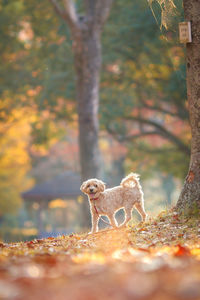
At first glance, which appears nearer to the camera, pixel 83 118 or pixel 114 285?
pixel 114 285

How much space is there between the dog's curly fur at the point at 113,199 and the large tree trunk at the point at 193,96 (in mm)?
839

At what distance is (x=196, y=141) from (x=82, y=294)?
5.61 meters

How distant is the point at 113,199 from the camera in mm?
8375

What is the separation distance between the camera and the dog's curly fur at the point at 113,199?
8.24 metres

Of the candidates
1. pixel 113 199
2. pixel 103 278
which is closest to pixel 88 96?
pixel 113 199

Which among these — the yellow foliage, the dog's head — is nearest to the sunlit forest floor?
the dog's head

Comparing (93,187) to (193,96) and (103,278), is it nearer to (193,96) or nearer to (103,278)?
(193,96)

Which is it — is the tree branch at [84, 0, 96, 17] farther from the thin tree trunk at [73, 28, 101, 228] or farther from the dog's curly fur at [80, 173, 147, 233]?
the dog's curly fur at [80, 173, 147, 233]

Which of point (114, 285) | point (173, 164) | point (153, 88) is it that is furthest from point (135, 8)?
point (114, 285)

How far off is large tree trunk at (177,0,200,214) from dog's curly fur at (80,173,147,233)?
2.75 ft

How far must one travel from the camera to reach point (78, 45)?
1548cm

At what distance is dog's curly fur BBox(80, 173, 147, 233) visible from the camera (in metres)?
8.24

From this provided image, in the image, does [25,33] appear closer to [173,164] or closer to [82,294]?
[173,164]

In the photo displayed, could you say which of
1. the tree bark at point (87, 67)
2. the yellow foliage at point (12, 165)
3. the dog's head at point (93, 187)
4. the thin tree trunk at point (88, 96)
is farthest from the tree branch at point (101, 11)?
the yellow foliage at point (12, 165)
